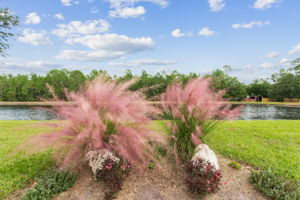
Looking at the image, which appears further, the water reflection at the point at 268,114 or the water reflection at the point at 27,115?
the water reflection at the point at 268,114

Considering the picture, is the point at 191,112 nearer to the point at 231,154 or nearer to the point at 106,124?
the point at 106,124

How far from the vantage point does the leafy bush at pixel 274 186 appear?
74.5 inches

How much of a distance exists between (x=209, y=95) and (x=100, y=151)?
1.73m

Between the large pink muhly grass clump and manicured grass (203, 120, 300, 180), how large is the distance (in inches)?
60.9

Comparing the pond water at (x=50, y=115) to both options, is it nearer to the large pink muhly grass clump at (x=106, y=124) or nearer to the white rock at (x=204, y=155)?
the large pink muhly grass clump at (x=106, y=124)

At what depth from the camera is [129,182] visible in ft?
6.97

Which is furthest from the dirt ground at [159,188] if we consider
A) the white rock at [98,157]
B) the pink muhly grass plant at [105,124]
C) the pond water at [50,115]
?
the pond water at [50,115]

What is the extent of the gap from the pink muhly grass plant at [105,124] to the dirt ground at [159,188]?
13.0 inches

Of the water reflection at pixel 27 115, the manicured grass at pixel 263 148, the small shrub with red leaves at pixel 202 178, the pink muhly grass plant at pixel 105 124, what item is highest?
the pink muhly grass plant at pixel 105 124

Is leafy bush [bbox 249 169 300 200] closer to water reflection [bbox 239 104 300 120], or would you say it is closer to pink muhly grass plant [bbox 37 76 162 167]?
pink muhly grass plant [bbox 37 76 162 167]

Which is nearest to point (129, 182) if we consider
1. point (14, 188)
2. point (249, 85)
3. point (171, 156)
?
point (171, 156)

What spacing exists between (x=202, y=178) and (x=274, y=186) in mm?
960

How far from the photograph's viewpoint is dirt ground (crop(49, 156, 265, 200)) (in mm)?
1904

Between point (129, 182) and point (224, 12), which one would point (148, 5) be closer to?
point (224, 12)
